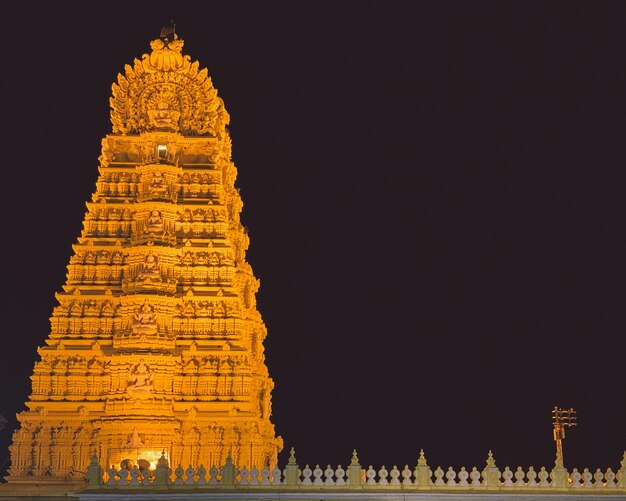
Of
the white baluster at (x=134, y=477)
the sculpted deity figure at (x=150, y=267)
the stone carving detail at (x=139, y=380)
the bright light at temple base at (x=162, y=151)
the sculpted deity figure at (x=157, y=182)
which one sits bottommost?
the white baluster at (x=134, y=477)

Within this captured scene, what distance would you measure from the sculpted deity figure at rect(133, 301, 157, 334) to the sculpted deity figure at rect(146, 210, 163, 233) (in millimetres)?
3163

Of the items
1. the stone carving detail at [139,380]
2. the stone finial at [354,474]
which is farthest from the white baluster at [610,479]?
the stone carving detail at [139,380]

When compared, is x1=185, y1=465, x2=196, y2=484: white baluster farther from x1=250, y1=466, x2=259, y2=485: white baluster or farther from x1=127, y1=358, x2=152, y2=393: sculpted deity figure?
x1=127, y1=358, x2=152, y2=393: sculpted deity figure

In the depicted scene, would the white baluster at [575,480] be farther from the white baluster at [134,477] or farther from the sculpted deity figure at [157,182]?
the sculpted deity figure at [157,182]

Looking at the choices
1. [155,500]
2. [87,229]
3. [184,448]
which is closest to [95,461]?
[155,500]

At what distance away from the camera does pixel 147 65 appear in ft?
191

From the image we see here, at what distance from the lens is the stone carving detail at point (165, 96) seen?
5781 cm

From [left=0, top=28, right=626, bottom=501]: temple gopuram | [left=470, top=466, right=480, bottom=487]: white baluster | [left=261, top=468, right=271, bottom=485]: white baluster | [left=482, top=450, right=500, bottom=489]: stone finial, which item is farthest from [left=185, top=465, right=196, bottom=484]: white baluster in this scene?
[left=0, top=28, right=626, bottom=501]: temple gopuram

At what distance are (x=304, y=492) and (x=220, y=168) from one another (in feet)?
81.9

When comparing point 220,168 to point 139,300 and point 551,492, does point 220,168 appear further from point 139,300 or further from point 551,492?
point 551,492

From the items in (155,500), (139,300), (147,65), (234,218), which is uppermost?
(147,65)

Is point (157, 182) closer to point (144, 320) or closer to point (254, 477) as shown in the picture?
point (144, 320)

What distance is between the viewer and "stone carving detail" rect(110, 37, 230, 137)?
57812 millimetres

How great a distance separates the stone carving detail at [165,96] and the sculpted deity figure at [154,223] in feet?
12.3
